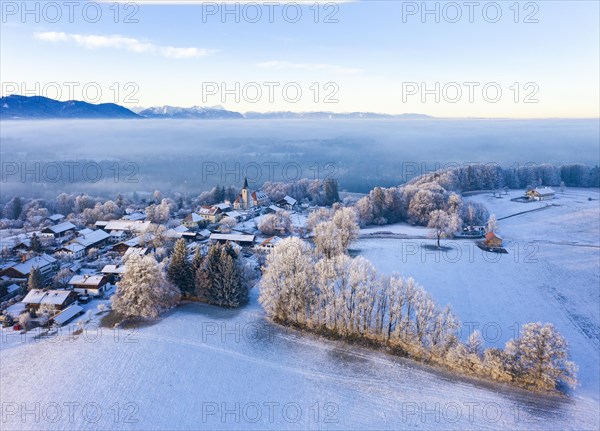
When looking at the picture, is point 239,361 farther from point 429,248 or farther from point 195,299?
point 429,248

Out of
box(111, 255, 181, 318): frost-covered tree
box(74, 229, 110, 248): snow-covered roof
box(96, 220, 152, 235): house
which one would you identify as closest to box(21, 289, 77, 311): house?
box(111, 255, 181, 318): frost-covered tree

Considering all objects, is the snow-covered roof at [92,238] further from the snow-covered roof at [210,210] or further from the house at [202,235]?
the snow-covered roof at [210,210]

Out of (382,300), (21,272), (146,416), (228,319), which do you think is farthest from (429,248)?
(21,272)

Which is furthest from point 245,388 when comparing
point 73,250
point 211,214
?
point 211,214

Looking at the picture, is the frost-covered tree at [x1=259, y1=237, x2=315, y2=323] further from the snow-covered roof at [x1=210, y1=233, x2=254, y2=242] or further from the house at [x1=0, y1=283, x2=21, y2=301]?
the house at [x1=0, y1=283, x2=21, y2=301]

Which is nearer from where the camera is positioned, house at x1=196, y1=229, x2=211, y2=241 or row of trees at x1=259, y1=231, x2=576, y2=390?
row of trees at x1=259, y1=231, x2=576, y2=390

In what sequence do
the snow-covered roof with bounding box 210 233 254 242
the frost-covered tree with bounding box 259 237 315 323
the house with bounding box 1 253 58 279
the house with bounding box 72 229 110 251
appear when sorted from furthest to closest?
the snow-covered roof with bounding box 210 233 254 242 < the house with bounding box 72 229 110 251 < the house with bounding box 1 253 58 279 < the frost-covered tree with bounding box 259 237 315 323
